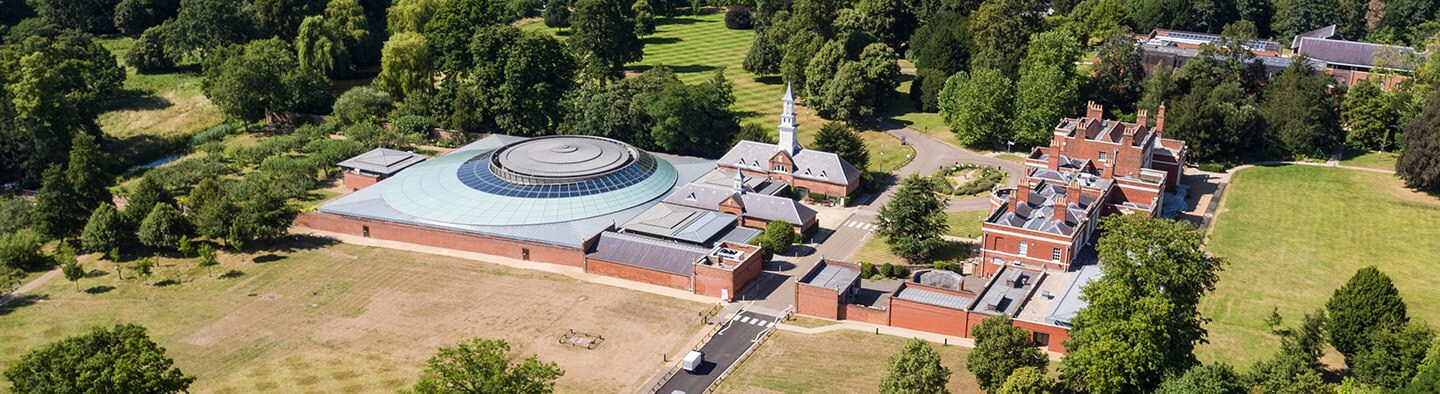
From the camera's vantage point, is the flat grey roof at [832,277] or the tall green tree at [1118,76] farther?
the tall green tree at [1118,76]

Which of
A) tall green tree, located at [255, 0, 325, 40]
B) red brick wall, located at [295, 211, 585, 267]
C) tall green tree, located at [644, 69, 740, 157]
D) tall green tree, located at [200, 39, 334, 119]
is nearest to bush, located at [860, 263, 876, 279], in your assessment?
red brick wall, located at [295, 211, 585, 267]

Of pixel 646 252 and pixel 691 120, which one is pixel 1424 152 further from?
pixel 646 252

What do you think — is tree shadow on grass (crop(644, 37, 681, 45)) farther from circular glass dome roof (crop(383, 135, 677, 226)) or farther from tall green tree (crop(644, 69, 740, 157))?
circular glass dome roof (crop(383, 135, 677, 226))

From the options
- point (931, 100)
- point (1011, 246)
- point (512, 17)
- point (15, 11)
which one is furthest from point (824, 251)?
point (15, 11)

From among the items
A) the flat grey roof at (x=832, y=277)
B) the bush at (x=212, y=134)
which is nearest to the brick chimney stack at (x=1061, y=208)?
the flat grey roof at (x=832, y=277)

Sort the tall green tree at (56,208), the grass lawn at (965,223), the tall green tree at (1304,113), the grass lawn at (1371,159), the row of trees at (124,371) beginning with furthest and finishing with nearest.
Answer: the tall green tree at (1304,113), the grass lawn at (1371,159), the grass lawn at (965,223), the tall green tree at (56,208), the row of trees at (124,371)

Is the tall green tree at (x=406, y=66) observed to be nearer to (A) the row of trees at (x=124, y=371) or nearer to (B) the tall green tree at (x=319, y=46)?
(B) the tall green tree at (x=319, y=46)

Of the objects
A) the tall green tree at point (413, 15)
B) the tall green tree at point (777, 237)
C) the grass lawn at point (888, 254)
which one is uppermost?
the tall green tree at point (413, 15)
